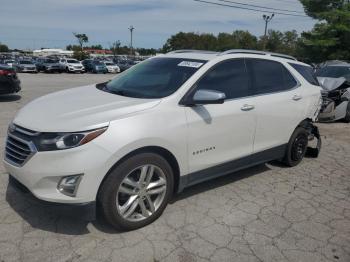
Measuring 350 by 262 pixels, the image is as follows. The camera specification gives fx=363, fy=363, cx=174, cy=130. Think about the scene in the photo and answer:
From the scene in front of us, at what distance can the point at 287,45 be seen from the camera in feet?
248

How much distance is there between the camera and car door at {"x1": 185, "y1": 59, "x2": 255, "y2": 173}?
3939mm

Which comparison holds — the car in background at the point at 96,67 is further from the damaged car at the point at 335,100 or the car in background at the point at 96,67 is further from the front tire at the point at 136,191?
the front tire at the point at 136,191

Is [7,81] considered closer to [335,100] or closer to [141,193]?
[141,193]

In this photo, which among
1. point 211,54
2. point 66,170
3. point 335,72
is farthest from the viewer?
point 335,72

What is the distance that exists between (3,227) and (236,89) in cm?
298

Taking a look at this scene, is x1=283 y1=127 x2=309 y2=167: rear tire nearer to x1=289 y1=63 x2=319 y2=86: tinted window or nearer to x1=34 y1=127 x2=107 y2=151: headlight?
x1=289 y1=63 x2=319 y2=86: tinted window

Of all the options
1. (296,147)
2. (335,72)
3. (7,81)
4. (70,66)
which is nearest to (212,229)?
(296,147)

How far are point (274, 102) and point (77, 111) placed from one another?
2709 mm

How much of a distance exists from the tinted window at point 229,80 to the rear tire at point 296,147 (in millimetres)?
1386

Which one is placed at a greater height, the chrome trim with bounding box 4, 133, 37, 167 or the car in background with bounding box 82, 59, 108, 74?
the chrome trim with bounding box 4, 133, 37, 167

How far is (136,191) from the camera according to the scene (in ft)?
11.7

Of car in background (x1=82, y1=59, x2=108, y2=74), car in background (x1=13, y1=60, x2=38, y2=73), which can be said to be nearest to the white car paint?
car in background (x1=13, y1=60, x2=38, y2=73)

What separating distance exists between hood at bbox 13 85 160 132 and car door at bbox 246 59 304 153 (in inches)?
65.6

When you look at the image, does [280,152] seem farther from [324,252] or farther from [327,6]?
[327,6]
